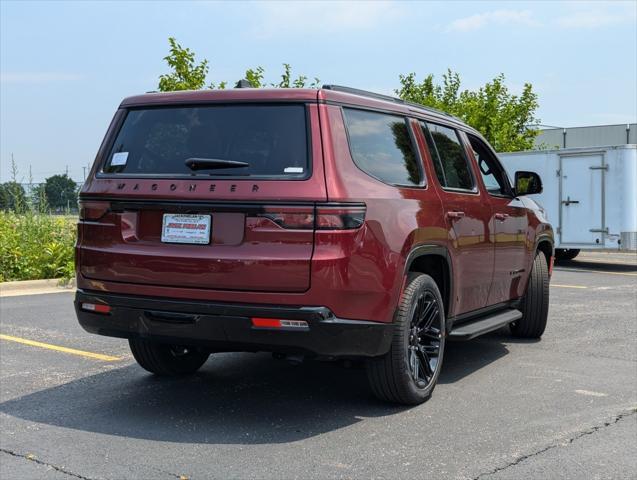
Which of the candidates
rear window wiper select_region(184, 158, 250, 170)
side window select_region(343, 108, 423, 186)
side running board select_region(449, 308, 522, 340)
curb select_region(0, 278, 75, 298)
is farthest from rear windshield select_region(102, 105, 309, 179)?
curb select_region(0, 278, 75, 298)

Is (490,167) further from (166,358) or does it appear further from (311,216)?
(166,358)

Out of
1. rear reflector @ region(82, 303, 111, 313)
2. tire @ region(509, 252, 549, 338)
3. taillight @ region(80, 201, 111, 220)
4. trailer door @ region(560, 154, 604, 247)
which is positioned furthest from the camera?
trailer door @ region(560, 154, 604, 247)

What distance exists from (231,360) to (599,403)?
2.92 metres

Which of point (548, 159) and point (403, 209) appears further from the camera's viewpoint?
point (548, 159)

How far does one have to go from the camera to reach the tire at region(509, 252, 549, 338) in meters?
7.47

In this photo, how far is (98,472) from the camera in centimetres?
387

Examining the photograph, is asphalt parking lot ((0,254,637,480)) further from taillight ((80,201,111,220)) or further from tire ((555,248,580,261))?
tire ((555,248,580,261))

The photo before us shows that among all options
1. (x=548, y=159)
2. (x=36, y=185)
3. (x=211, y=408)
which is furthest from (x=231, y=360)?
(x=548, y=159)

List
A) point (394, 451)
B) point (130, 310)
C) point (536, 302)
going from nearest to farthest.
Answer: point (394, 451), point (130, 310), point (536, 302)

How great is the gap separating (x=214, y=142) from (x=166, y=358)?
1881 millimetres

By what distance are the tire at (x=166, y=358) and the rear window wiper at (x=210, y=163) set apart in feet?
5.05

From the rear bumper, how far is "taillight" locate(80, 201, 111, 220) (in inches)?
20.8

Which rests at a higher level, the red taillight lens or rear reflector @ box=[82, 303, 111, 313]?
the red taillight lens

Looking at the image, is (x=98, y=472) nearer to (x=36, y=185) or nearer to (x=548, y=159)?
(x=36, y=185)
